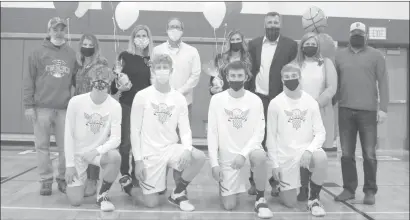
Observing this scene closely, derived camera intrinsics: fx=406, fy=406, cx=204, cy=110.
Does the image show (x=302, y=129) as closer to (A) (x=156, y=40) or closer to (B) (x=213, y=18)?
(B) (x=213, y=18)

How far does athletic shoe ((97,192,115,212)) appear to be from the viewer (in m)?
3.28

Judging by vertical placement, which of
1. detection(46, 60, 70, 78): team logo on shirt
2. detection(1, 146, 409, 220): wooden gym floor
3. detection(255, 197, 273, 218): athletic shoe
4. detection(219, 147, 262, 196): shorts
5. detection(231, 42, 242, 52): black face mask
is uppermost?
detection(231, 42, 242, 52): black face mask

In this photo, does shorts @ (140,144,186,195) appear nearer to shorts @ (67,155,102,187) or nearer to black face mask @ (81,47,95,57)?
shorts @ (67,155,102,187)

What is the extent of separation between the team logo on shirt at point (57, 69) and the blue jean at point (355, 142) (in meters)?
2.58

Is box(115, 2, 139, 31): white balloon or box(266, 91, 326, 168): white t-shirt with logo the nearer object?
box(266, 91, 326, 168): white t-shirt with logo

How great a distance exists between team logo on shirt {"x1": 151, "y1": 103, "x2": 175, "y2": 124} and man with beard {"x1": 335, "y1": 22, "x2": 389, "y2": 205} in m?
1.57

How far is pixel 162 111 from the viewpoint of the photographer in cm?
342

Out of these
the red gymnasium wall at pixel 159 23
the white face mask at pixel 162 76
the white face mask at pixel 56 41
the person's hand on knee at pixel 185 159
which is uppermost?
the red gymnasium wall at pixel 159 23

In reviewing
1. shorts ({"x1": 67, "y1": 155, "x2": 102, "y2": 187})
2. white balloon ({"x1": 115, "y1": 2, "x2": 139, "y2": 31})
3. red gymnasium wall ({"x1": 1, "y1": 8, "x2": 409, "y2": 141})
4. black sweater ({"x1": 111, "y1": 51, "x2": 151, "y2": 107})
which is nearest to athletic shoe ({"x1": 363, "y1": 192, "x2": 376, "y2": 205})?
black sweater ({"x1": 111, "y1": 51, "x2": 151, "y2": 107})

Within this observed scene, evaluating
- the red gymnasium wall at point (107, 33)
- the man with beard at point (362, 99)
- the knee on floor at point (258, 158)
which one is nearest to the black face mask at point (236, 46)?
the man with beard at point (362, 99)

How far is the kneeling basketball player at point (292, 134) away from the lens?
3.36 meters

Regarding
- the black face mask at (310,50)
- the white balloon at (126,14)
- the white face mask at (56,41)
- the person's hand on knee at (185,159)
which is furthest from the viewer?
the white balloon at (126,14)

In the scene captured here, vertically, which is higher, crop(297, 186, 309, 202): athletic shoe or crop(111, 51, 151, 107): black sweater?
crop(111, 51, 151, 107): black sweater

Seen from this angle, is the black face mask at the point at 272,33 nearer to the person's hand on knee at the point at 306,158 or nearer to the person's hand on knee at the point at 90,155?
the person's hand on knee at the point at 306,158
